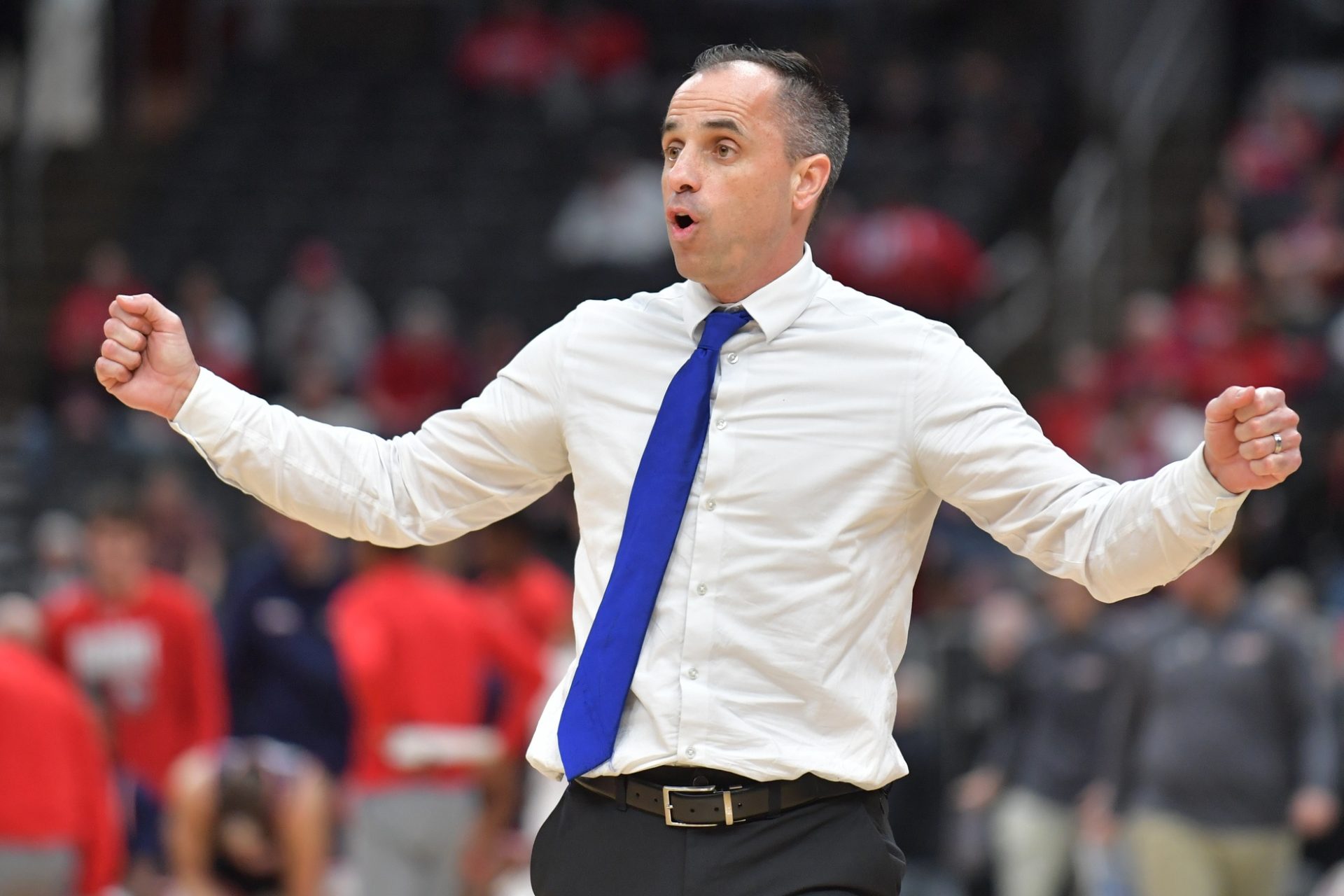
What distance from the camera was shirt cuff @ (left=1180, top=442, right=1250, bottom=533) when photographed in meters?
3.22

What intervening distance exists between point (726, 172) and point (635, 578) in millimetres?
720

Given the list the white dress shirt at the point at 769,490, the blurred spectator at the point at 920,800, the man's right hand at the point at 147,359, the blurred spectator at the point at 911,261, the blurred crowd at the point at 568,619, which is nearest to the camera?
the white dress shirt at the point at 769,490

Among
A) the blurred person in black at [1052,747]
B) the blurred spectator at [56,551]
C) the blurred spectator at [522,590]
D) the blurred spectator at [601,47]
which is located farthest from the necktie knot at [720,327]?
the blurred spectator at [601,47]

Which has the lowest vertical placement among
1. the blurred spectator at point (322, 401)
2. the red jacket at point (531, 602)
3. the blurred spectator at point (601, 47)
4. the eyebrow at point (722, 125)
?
the red jacket at point (531, 602)

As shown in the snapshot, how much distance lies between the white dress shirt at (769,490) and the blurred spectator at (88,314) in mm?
12161

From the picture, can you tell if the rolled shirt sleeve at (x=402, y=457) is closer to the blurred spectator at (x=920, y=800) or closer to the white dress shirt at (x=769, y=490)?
the white dress shirt at (x=769, y=490)


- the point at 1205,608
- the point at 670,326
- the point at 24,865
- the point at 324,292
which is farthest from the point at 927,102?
the point at 670,326

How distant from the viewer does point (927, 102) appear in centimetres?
1809

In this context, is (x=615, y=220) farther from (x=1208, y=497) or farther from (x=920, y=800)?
(x=1208, y=497)

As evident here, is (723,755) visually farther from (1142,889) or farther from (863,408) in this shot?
(1142,889)

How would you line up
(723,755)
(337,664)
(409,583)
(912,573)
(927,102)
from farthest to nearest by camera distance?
(927,102), (337,664), (409,583), (912,573), (723,755)

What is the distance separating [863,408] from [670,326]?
399 mm

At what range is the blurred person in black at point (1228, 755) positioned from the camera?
336 inches

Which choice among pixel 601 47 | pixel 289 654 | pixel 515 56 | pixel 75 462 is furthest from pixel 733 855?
pixel 515 56
